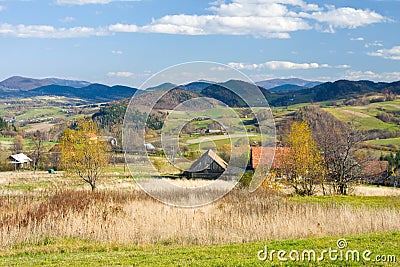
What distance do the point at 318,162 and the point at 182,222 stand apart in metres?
14.7

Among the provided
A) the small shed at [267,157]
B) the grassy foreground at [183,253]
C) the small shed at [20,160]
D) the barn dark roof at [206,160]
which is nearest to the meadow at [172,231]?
the grassy foreground at [183,253]

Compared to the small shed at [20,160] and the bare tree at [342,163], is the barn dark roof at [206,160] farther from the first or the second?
the small shed at [20,160]

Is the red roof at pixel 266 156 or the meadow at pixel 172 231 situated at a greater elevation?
the red roof at pixel 266 156

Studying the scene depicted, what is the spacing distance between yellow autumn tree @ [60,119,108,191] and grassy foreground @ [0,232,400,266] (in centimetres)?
1834

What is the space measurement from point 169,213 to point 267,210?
3510 mm

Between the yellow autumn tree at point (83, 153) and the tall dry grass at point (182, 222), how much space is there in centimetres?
1275

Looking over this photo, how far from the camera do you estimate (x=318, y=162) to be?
2633 cm

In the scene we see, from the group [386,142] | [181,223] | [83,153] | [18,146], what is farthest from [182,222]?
[386,142]

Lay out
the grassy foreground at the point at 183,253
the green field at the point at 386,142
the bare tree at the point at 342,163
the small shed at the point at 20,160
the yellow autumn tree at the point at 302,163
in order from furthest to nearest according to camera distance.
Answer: the green field at the point at 386,142, the small shed at the point at 20,160, the bare tree at the point at 342,163, the yellow autumn tree at the point at 302,163, the grassy foreground at the point at 183,253

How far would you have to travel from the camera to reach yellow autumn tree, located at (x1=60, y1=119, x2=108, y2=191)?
2998cm

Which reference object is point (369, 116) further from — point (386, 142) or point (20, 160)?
point (20, 160)

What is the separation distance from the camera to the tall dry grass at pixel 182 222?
484 inches

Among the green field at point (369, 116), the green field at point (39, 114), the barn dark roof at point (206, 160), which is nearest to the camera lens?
the barn dark roof at point (206, 160)

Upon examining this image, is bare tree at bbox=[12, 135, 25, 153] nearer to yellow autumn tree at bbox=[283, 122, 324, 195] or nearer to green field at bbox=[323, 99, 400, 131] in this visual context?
yellow autumn tree at bbox=[283, 122, 324, 195]
